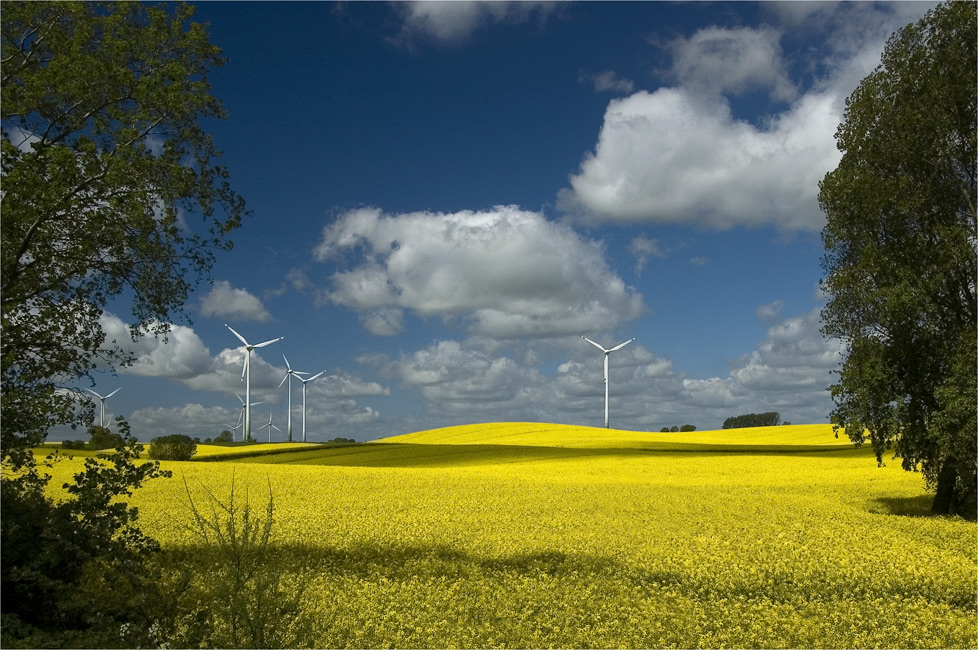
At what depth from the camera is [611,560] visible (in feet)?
51.1

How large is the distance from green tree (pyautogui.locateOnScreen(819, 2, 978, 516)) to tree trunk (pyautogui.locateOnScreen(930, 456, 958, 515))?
3 centimetres

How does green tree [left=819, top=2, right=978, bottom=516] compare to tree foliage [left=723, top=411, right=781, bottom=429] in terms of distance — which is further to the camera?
tree foliage [left=723, top=411, right=781, bottom=429]

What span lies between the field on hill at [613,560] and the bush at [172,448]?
72.8ft

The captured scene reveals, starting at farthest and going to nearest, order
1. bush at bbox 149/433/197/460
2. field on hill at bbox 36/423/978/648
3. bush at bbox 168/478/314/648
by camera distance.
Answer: bush at bbox 149/433/197/460 → field on hill at bbox 36/423/978/648 → bush at bbox 168/478/314/648

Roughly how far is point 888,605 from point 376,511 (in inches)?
587

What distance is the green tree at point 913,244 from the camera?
21547 millimetres

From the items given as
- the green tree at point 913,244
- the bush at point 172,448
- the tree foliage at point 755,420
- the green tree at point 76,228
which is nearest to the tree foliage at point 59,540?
the green tree at point 76,228

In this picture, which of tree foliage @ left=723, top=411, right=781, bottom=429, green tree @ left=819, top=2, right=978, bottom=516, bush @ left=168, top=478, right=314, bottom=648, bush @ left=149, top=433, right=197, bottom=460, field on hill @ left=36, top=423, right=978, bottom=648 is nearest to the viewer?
bush @ left=168, top=478, right=314, bottom=648

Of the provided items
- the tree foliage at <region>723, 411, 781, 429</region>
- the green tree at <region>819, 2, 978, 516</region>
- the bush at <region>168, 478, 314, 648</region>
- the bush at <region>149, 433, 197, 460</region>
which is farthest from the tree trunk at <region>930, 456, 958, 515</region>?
the tree foliage at <region>723, 411, 781, 429</region>

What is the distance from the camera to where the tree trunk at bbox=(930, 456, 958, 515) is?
76.3ft

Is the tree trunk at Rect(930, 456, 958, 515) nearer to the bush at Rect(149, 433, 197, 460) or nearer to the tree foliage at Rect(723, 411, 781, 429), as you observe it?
the bush at Rect(149, 433, 197, 460)

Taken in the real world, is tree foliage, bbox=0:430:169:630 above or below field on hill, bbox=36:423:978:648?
above

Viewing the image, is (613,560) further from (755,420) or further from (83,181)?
(755,420)

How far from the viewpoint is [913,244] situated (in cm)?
2266
